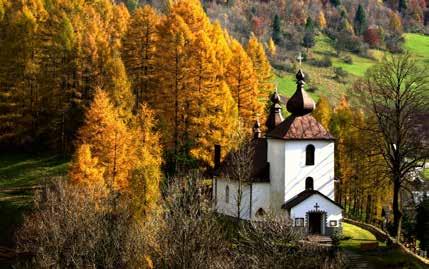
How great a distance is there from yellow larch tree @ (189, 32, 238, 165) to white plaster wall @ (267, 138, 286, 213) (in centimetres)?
668

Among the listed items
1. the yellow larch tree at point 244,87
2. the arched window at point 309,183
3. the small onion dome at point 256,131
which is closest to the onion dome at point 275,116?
the small onion dome at point 256,131

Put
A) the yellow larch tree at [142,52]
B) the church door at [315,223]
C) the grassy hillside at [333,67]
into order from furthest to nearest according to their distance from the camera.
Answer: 1. the grassy hillside at [333,67]
2. the yellow larch tree at [142,52]
3. the church door at [315,223]

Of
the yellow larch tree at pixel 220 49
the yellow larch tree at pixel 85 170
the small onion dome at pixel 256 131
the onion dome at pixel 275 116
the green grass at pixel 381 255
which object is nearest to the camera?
the green grass at pixel 381 255

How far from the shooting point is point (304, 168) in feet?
148

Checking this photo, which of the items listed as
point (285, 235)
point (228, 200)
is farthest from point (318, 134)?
point (285, 235)

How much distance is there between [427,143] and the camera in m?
42.4

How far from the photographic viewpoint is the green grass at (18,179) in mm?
48000

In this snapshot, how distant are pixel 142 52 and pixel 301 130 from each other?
18670mm

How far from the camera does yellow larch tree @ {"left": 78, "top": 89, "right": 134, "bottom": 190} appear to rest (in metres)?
46.3

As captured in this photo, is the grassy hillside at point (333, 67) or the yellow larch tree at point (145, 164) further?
the grassy hillside at point (333, 67)

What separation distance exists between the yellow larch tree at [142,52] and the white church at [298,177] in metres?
14.7

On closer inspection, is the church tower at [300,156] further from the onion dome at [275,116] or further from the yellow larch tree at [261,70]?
the yellow larch tree at [261,70]

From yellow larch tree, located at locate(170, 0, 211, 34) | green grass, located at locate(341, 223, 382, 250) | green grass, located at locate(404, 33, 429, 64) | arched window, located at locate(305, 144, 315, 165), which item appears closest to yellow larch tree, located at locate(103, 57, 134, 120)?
yellow larch tree, located at locate(170, 0, 211, 34)

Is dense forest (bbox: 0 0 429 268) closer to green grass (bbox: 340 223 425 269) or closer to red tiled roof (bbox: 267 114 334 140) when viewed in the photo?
red tiled roof (bbox: 267 114 334 140)
